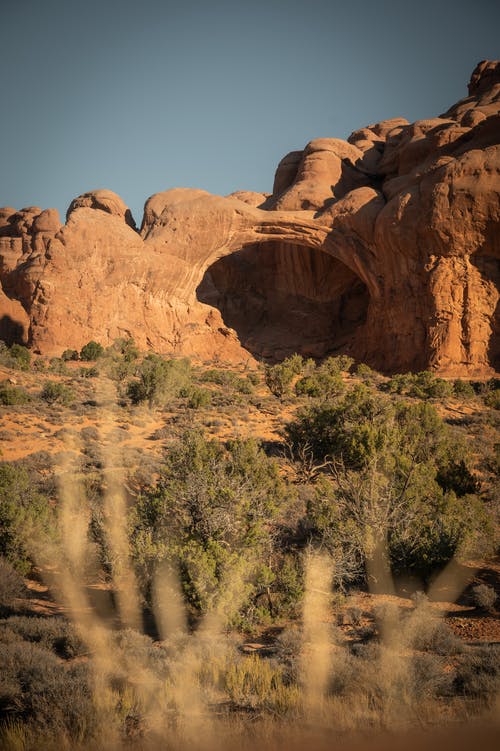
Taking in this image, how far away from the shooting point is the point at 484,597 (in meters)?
6.25

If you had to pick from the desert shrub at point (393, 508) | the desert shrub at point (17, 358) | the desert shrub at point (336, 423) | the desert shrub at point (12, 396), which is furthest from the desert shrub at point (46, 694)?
the desert shrub at point (17, 358)

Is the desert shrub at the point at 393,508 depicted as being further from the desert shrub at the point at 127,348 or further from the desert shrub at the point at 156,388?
the desert shrub at the point at 127,348

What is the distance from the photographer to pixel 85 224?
26219mm

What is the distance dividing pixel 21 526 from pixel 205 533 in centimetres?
325

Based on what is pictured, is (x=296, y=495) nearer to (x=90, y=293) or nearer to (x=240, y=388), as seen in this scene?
(x=240, y=388)

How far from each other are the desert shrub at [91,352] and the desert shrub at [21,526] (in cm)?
1552

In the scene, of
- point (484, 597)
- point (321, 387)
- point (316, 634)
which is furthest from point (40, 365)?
point (484, 597)

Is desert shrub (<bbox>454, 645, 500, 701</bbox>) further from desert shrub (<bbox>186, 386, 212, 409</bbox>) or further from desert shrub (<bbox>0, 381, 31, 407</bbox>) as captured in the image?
desert shrub (<bbox>0, 381, 31, 407</bbox>)

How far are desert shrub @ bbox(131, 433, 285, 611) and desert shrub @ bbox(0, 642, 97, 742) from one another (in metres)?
1.78


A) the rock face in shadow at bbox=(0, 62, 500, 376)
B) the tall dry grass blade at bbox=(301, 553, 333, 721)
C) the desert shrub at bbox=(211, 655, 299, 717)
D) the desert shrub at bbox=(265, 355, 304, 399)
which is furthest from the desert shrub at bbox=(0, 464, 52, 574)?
the rock face in shadow at bbox=(0, 62, 500, 376)

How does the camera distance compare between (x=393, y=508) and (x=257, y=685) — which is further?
(x=393, y=508)

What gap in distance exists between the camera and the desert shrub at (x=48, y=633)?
17.7 feet

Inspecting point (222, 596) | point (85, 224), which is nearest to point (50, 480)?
point (222, 596)

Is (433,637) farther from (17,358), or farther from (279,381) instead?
(17,358)
